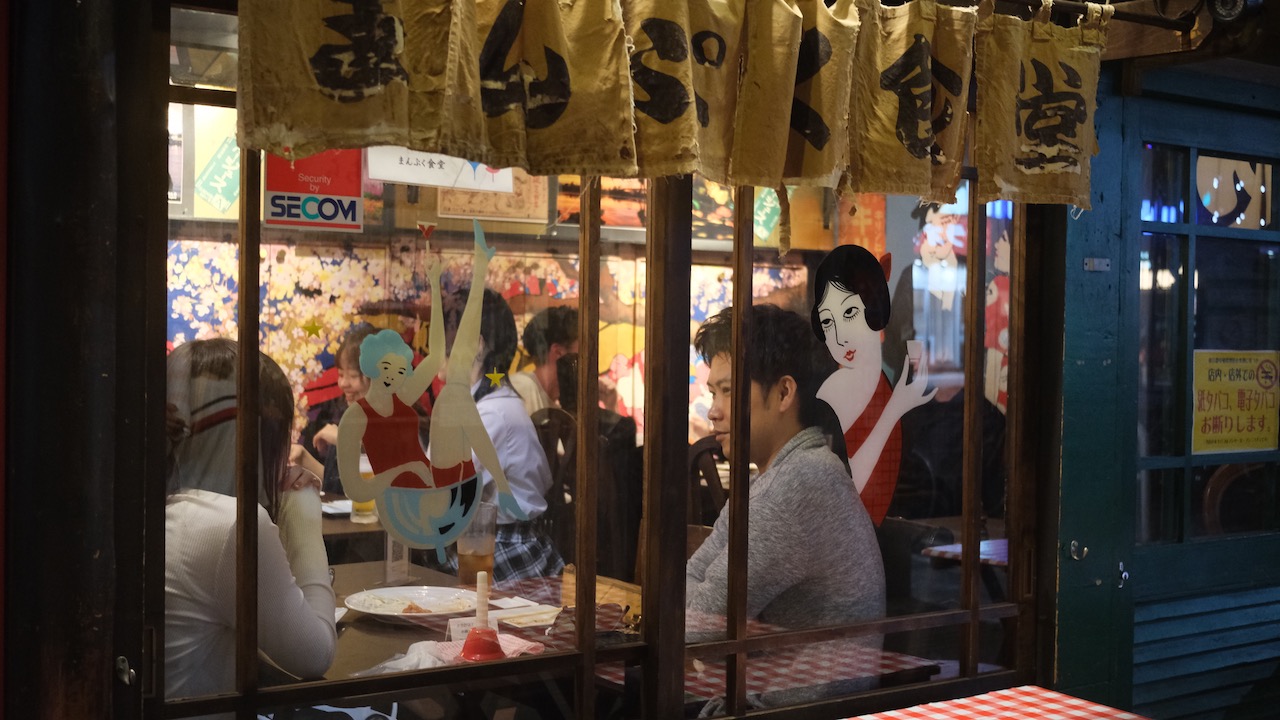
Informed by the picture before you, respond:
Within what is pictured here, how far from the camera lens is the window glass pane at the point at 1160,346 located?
6.36 m

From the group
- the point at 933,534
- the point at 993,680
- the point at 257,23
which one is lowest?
the point at 993,680

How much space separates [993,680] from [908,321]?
1.79m

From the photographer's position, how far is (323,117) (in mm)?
3227

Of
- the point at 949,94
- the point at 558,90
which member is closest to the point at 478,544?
the point at 558,90

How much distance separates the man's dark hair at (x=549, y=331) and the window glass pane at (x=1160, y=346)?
342 cm

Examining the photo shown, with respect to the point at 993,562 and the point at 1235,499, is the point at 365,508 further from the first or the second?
the point at 1235,499

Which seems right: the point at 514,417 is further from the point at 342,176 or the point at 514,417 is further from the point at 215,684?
the point at 215,684

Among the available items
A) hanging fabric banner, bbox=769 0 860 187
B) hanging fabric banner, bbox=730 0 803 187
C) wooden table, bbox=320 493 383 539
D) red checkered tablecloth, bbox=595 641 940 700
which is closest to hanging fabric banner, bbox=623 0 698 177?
hanging fabric banner, bbox=730 0 803 187

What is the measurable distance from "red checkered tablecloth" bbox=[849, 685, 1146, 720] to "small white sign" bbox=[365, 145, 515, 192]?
2.45m

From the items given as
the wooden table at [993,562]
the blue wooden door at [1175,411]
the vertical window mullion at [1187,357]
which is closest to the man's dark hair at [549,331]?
the wooden table at [993,562]

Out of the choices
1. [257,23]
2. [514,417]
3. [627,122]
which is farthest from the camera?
[514,417]

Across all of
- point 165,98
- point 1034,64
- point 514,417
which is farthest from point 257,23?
point 1034,64

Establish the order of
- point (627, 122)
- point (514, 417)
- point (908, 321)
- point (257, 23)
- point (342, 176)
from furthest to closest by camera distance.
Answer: point (908, 321), point (514, 417), point (342, 176), point (627, 122), point (257, 23)

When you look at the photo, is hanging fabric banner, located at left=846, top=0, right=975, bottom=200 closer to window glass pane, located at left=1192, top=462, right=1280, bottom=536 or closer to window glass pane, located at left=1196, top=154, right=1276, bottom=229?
window glass pane, located at left=1196, top=154, right=1276, bottom=229
